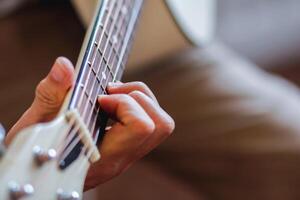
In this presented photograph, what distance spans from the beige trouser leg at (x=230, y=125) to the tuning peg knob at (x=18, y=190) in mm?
747

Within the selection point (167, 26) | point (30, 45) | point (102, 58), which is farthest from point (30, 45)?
point (102, 58)

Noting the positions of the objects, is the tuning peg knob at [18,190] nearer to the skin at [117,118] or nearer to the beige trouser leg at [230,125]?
the skin at [117,118]

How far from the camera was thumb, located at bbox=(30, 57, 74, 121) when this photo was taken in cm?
52

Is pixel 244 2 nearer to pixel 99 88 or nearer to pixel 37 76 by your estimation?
pixel 37 76

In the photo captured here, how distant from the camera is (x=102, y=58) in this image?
1.89 feet

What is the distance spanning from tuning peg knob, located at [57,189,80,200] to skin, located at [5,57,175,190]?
54mm

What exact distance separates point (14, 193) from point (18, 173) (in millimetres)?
12

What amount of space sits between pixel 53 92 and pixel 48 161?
84mm

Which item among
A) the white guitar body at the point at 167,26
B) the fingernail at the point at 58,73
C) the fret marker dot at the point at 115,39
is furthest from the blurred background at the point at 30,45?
the fingernail at the point at 58,73

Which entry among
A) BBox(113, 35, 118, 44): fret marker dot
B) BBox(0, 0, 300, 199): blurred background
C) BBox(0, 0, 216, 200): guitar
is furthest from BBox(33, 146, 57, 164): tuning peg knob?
BBox(0, 0, 300, 199): blurred background

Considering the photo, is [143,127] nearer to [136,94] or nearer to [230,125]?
[136,94]

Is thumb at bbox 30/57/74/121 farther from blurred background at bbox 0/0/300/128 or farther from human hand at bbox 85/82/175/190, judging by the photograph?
blurred background at bbox 0/0/300/128

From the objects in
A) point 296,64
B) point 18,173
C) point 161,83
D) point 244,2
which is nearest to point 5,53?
point 161,83

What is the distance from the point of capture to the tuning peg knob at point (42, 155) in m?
0.44
